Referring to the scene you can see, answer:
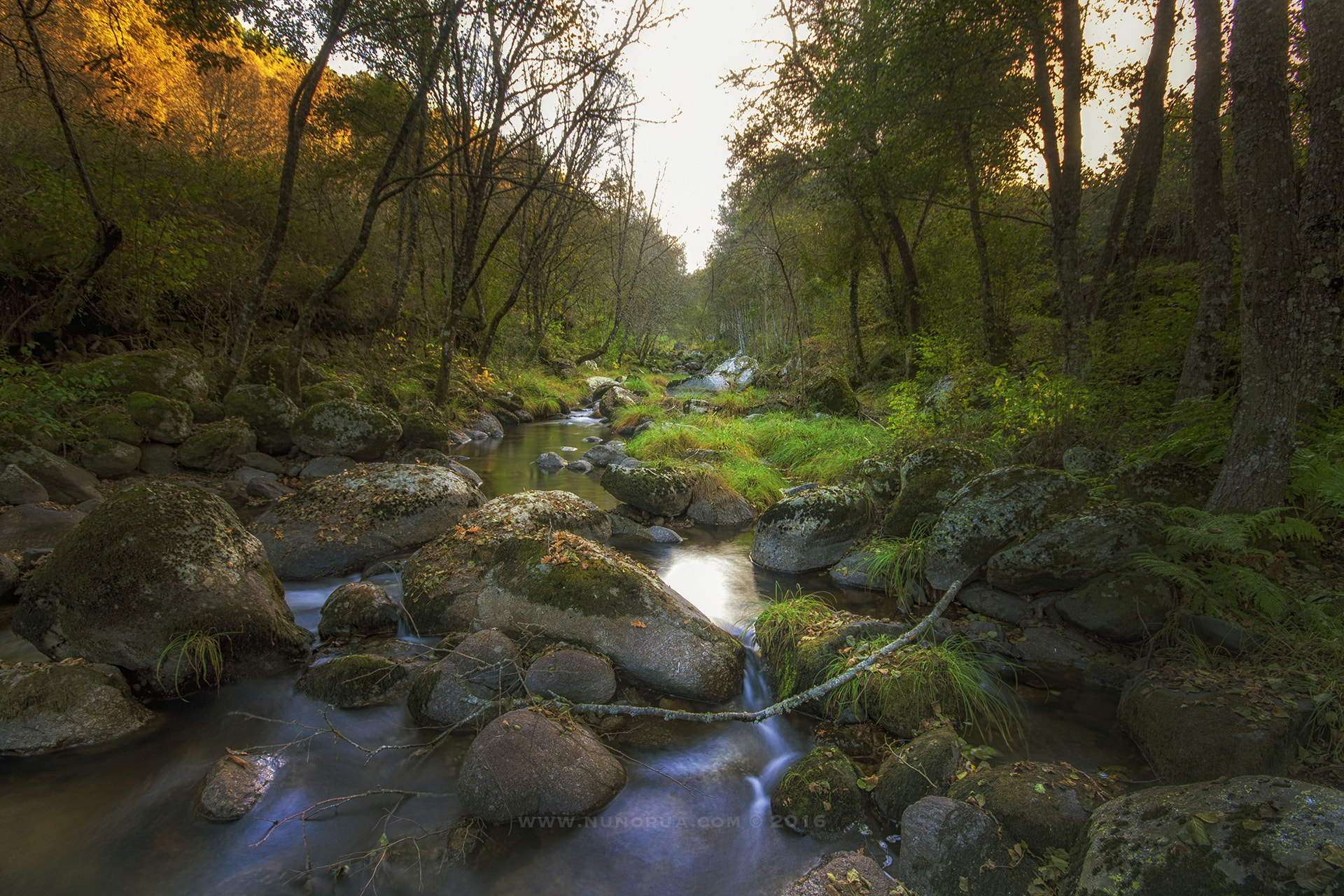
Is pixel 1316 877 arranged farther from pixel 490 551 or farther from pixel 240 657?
pixel 240 657

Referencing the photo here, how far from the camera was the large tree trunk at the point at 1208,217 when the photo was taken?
5418mm

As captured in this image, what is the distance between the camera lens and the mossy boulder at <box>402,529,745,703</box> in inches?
165

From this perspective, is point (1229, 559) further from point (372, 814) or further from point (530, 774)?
point (372, 814)

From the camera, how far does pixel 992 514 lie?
5.20 meters

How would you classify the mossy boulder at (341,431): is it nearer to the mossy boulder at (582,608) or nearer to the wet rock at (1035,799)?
the mossy boulder at (582,608)

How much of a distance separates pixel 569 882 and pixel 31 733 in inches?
133

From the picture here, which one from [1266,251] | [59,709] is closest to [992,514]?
[1266,251]

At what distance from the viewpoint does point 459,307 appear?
41.1 ft

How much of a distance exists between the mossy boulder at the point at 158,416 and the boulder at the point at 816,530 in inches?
350

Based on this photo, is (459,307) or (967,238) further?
(967,238)

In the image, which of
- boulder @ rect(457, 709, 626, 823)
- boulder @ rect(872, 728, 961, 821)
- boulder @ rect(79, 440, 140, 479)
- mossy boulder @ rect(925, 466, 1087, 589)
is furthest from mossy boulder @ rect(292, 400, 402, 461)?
boulder @ rect(872, 728, 961, 821)

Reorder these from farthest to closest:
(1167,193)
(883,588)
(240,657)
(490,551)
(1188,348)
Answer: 1. (1167,193)
2. (883,588)
3. (1188,348)
4. (490,551)
5. (240,657)

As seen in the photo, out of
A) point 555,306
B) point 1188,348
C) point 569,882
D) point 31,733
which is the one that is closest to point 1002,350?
point 1188,348

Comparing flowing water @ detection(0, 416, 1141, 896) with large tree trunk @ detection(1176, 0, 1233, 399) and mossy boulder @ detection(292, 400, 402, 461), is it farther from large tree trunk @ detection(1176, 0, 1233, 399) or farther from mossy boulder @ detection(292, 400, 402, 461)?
mossy boulder @ detection(292, 400, 402, 461)
